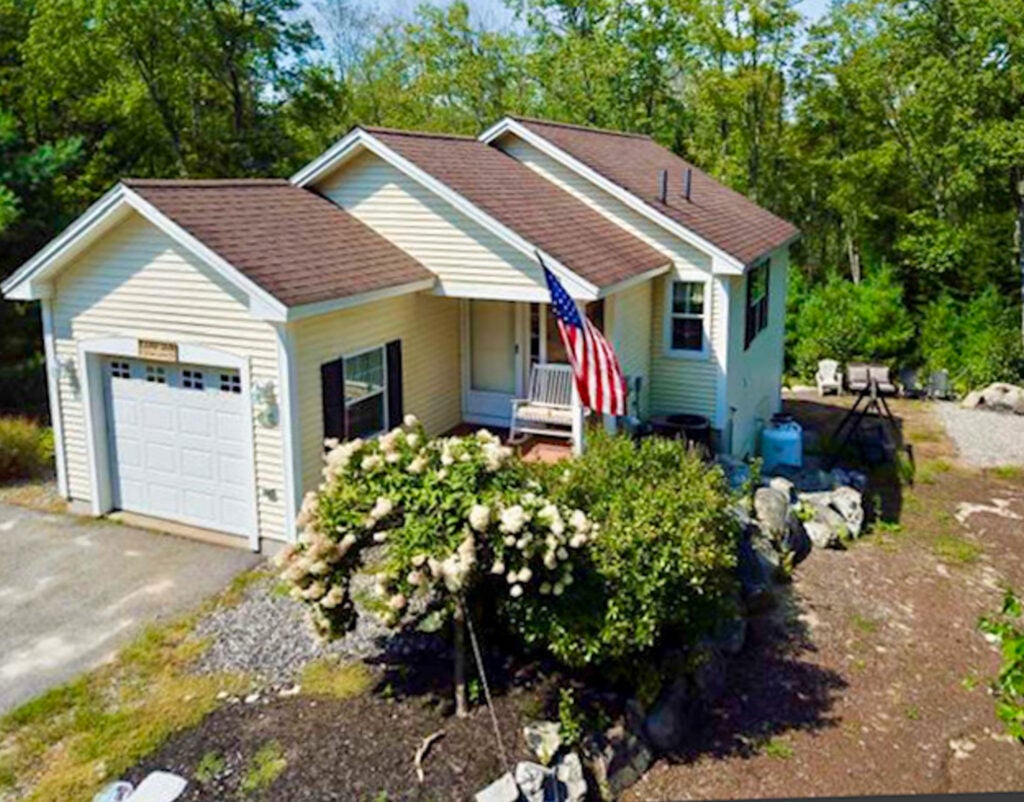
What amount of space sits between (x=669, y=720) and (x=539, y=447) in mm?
5916

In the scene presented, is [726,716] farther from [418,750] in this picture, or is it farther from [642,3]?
[642,3]

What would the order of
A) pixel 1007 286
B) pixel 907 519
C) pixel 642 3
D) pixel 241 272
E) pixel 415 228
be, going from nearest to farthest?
pixel 241 272 → pixel 415 228 → pixel 907 519 → pixel 1007 286 → pixel 642 3

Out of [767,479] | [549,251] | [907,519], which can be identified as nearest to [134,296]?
[549,251]

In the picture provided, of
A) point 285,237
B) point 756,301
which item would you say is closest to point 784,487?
point 756,301

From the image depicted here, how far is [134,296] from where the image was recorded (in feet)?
39.1

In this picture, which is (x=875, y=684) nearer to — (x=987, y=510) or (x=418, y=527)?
(x=418, y=527)

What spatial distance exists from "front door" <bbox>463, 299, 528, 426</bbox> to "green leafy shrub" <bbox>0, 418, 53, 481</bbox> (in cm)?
689

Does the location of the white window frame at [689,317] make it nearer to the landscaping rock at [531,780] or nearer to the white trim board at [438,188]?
the white trim board at [438,188]

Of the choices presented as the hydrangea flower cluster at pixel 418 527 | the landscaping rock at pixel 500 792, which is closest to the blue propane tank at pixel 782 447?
the hydrangea flower cluster at pixel 418 527

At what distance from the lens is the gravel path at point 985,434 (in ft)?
61.7

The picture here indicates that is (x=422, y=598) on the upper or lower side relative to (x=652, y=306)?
lower

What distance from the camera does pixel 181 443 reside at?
1233cm

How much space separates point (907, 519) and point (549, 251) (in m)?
7.37

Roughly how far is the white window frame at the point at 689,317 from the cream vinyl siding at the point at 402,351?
11.4 ft
